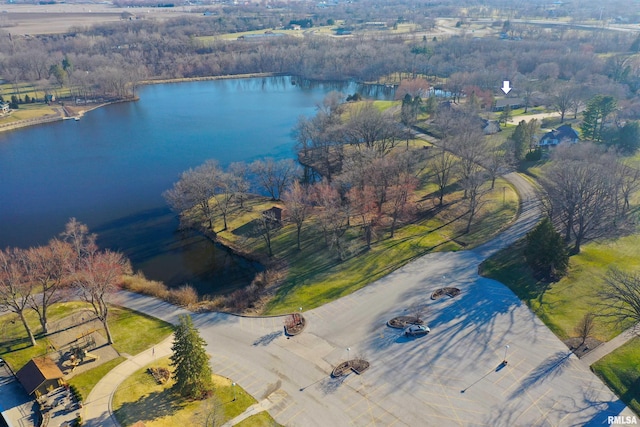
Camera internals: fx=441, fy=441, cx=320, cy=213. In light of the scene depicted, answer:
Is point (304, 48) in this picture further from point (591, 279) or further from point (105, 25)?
point (591, 279)

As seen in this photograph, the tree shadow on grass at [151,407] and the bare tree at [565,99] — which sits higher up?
the bare tree at [565,99]

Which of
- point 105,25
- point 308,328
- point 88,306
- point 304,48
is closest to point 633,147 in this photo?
point 308,328

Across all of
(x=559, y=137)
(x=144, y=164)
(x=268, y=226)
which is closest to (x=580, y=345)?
(x=268, y=226)

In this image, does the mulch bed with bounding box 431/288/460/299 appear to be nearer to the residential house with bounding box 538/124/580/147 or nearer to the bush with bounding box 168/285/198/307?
the bush with bounding box 168/285/198/307

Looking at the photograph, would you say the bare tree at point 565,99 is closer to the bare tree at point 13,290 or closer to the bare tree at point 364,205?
the bare tree at point 364,205

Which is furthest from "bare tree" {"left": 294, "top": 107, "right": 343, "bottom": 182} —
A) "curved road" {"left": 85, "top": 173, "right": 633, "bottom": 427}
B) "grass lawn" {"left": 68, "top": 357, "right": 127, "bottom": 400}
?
"grass lawn" {"left": 68, "top": 357, "right": 127, "bottom": 400}

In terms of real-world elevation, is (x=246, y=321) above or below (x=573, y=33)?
below

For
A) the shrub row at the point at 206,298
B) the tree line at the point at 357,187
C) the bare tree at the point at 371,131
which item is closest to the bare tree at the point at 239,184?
the tree line at the point at 357,187
